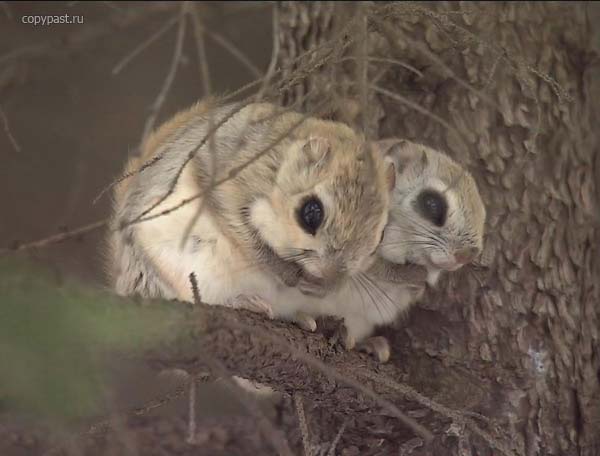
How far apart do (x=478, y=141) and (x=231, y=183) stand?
973 mm

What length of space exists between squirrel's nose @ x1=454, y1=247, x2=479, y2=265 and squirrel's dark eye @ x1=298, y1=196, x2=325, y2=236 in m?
0.54

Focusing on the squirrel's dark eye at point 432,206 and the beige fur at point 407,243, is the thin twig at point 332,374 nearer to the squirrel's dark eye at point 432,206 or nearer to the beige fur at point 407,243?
the beige fur at point 407,243

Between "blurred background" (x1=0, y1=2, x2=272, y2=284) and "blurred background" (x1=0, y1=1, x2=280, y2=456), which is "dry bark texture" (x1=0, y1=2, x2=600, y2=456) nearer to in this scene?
"blurred background" (x1=0, y1=1, x2=280, y2=456)

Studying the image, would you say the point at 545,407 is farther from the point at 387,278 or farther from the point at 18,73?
the point at 18,73

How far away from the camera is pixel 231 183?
252 cm

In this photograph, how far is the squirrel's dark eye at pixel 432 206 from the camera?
2727mm

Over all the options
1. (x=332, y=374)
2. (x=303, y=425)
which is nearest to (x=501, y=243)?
(x=303, y=425)

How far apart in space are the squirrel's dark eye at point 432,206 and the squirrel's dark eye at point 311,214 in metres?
0.55

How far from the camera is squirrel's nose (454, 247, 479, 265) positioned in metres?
2.62

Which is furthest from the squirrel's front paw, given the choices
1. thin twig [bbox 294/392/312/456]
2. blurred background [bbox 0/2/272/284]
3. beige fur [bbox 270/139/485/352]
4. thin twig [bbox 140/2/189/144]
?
blurred background [bbox 0/2/272/284]

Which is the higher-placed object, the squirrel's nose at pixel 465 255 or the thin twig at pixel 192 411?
the thin twig at pixel 192 411

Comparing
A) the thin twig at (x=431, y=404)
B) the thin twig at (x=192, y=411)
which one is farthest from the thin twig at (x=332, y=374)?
the thin twig at (x=431, y=404)

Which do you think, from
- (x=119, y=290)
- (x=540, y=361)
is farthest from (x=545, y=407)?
(x=119, y=290)

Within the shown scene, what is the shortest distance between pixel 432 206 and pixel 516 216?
0.38 metres
